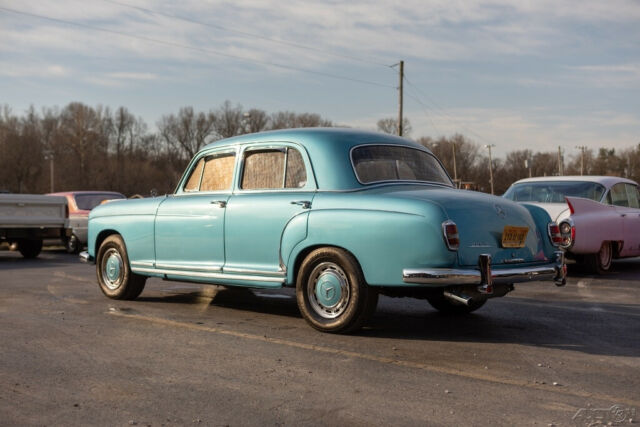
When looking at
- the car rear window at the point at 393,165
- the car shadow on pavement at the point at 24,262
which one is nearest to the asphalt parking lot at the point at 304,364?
the car rear window at the point at 393,165

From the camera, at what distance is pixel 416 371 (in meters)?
4.73

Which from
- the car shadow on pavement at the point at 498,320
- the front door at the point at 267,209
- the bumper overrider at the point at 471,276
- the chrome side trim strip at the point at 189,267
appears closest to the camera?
the bumper overrider at the point at 471,276

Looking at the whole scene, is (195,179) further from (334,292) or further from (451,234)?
(451,234)

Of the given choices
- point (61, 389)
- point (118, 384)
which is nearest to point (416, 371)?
point (118, 384)

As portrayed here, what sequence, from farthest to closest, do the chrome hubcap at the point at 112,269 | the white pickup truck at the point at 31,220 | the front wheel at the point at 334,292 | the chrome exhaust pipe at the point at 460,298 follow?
the white pickup truck at the point at 31,220
the chrome hubcap at the point at 112,269
the front wheel at the point at 334,292
the chrome exhaust pipe at the point at 460,298

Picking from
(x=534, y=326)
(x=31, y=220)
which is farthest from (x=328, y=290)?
(x=31, y=220)

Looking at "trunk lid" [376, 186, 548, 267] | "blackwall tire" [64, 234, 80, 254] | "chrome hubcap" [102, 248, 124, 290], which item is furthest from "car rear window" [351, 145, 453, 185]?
"blackwall tire" [64, 234, 80, 254]

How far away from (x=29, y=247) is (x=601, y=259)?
40.0 feet

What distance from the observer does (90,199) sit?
765 inches

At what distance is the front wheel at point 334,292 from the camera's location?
5.72 metres

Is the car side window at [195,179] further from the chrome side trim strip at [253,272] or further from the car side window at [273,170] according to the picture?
the chrome side trim strip at [253,272]

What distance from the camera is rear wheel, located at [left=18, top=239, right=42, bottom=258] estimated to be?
53.4ft

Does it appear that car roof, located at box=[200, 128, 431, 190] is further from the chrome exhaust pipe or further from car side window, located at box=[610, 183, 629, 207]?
car side window, located at box=[610, 183, 629, 207]

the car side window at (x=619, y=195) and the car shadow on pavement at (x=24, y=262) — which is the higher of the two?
the car side window at (x=619, y=195)
